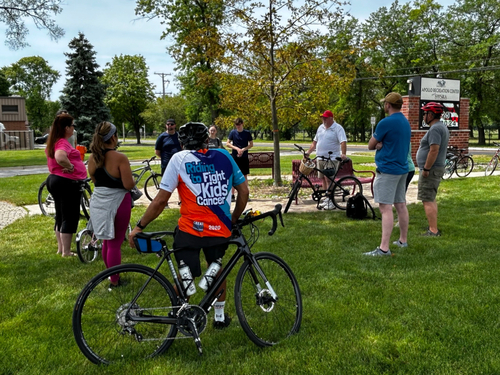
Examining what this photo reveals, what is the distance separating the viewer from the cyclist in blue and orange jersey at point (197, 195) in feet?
10.5

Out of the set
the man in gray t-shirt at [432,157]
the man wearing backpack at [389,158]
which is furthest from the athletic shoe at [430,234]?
the man wearing backpack at [389,158]

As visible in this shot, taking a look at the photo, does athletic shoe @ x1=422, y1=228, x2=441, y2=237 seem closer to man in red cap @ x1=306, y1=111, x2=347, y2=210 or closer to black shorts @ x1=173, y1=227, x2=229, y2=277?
man in red cap @ x1=306, y1=111, x2=347, y2=210

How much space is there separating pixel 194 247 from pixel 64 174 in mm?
3134

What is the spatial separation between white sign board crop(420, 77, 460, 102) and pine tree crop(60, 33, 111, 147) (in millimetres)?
25814

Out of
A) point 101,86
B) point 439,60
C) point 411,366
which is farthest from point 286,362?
point 439,60

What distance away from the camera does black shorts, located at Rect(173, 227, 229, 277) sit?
3256 mm

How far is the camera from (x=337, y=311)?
4066 mm

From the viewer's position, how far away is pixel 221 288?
347cm

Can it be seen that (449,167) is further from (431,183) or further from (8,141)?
(8,141)

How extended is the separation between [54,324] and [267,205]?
6.16 metres

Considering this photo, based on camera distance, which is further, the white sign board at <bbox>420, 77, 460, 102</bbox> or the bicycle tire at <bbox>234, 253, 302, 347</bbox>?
the white sign board at <bbox>420, 77, 460, 102</bbox>

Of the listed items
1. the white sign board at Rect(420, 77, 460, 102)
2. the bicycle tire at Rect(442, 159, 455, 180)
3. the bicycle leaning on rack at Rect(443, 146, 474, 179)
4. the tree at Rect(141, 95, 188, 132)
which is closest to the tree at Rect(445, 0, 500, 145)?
the white sign board at Rect(420, 77, 460, 102)

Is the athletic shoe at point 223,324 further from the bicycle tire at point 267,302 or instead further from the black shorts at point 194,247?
the black shorts at point 194,247

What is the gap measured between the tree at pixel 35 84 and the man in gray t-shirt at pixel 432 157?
91.0 meters
